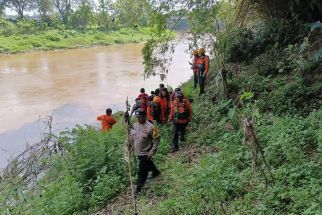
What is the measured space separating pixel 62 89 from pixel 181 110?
15947mm

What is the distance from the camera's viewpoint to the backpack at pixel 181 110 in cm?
897

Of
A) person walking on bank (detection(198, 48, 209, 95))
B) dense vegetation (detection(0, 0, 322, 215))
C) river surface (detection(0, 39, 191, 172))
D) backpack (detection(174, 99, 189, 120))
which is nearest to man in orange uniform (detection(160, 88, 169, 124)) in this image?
dense vegetation (detection(0, 0, 322, 215))

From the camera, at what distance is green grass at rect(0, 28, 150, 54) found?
4594 centimetres

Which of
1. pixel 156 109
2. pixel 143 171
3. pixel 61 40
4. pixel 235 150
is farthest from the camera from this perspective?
pixel 61 40

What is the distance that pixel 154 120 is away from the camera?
34.2 ft

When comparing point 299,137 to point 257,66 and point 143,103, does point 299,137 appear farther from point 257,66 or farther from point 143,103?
point 257,66

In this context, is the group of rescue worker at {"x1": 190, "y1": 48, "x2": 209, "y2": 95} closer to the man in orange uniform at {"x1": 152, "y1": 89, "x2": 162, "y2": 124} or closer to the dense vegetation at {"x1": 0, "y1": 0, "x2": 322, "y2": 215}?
the dense vegetation at {"x1": 0, "y1": 0, "x2": 322, "y2": 215}

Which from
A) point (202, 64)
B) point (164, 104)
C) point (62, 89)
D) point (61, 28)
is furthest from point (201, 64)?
point (61, 28)

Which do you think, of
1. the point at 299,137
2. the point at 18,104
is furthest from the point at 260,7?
the point at 18,104

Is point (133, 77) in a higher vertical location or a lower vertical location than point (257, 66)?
lower

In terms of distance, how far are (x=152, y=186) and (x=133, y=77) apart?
19140mm

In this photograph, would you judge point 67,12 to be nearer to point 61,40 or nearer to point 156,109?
point 61,40

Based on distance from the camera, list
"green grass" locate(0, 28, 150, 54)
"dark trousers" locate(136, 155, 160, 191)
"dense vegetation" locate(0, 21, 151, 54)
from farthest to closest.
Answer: "dense vegetation" locate(0, 21, 151, 54) < "green grass" locate(0, 28, 150, 54) < "dark trousers" locate(136, 155, 160, 191)

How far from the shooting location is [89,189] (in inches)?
323
